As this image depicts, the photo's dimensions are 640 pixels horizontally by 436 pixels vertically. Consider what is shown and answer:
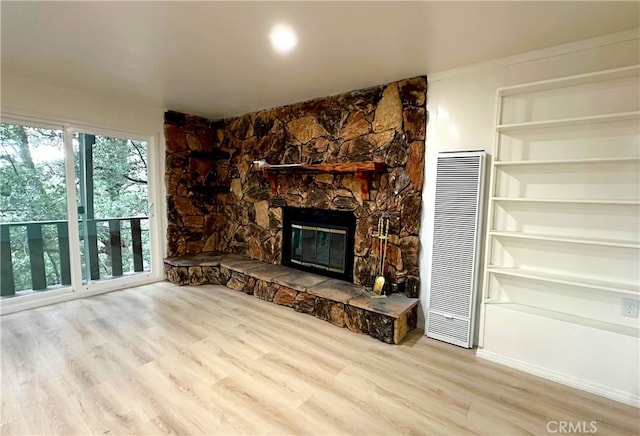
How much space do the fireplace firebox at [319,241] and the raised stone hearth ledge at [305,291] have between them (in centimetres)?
14

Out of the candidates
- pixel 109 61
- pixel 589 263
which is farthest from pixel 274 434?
pixel 109 61

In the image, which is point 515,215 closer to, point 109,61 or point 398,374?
point 398,374

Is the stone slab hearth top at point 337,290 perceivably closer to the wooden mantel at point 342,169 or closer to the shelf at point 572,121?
the wooden mantel at point 342,169

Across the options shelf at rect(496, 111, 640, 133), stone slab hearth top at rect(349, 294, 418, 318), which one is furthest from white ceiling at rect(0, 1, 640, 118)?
stone slab hearth top at rect(349, 294, 418, 318)

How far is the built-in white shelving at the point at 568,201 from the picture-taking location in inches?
76.5

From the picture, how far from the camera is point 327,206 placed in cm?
348

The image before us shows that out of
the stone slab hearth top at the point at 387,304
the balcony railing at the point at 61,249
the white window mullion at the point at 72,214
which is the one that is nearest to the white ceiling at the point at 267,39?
the white window mullion at the point at 72,214

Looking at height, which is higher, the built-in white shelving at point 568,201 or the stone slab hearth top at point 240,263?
the built-in white shelving at point 568,201

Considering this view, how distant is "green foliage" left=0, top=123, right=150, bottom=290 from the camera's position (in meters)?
3.02

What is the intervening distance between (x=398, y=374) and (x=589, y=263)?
5.18 ft

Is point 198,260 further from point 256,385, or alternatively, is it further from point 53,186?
point 256,385

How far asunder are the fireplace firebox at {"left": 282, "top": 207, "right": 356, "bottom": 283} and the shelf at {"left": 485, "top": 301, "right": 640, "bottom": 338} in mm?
1516

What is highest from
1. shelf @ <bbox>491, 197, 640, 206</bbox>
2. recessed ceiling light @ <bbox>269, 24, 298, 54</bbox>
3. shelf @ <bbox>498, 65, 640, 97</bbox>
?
recessed ceiling light @ <bbox>269, 24, 298, 54</bbox>

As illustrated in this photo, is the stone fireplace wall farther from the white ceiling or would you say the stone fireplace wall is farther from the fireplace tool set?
the white ceiling
